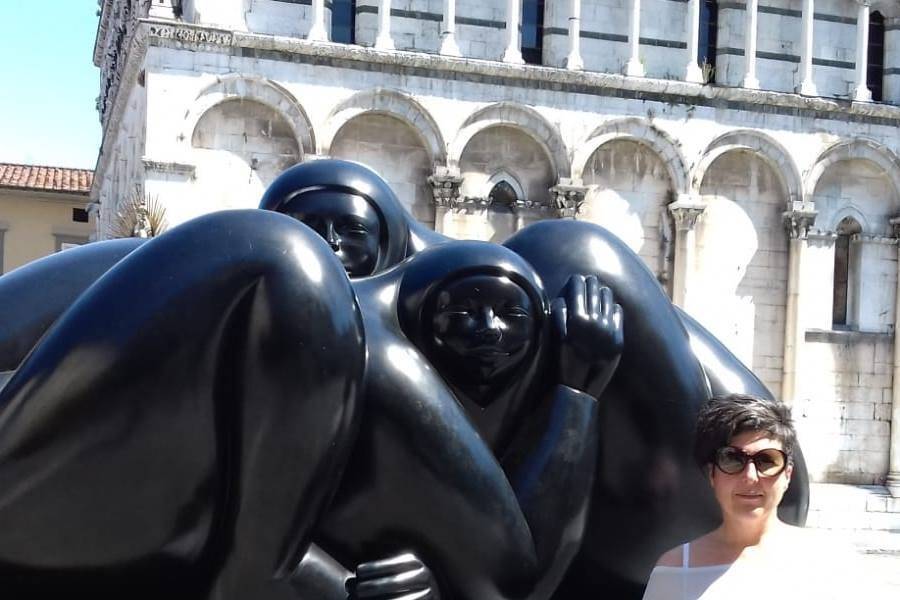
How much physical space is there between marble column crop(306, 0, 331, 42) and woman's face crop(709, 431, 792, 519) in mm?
15015

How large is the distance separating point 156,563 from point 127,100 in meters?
18.0

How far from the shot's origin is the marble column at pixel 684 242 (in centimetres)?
1823

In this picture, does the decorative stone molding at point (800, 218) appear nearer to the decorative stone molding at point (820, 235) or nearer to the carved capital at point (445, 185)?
the decorative stone molding at point (820, 235)

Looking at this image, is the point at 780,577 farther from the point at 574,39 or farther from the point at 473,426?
the point at 574,39

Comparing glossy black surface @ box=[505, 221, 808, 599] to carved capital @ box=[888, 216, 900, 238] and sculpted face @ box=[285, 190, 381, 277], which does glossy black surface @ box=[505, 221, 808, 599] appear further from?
carved capital @ box=[888, 216, 900, 238]

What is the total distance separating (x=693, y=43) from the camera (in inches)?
731

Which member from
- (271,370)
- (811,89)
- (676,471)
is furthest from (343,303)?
(811,89)

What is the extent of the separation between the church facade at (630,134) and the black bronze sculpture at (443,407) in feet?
43.0

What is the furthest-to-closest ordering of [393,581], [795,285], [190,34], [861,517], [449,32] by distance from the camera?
[795,285] < [861,517] < [449,32] < [190,34] < [393,581]

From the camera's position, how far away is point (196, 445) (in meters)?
2.63

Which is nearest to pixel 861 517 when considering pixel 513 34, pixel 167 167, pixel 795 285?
pixel 795 285

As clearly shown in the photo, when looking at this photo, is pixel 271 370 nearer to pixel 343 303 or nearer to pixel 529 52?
pixel 343 303

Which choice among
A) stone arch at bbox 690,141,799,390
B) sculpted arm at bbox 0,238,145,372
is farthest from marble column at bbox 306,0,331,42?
sculpted arm at bbox 0,238,145,372

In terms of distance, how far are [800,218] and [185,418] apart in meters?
17.3
